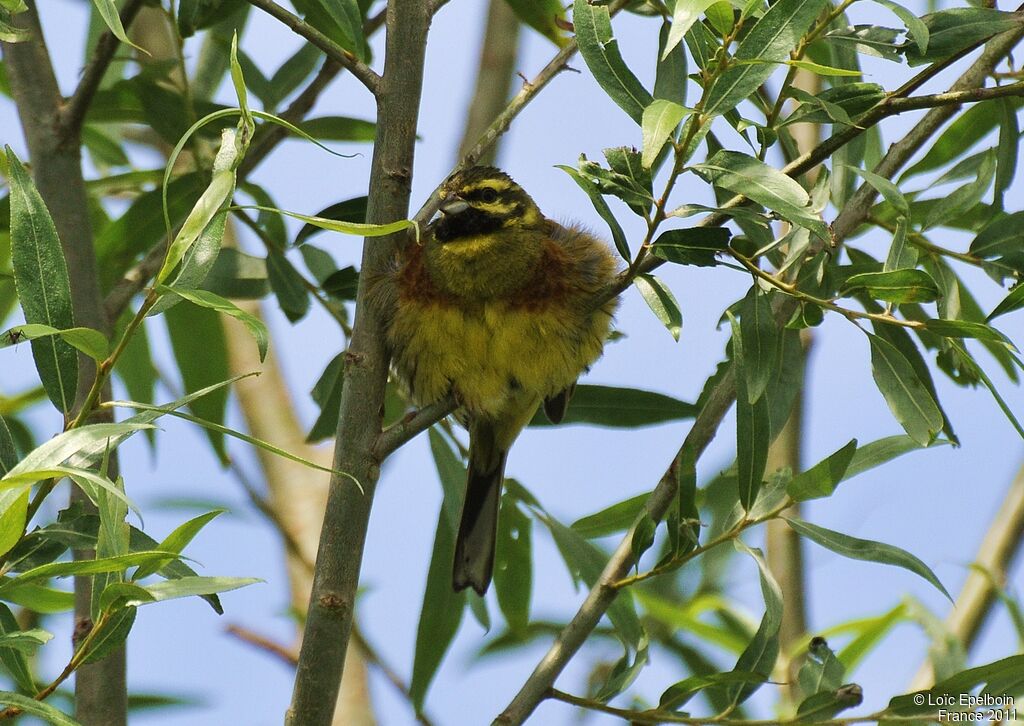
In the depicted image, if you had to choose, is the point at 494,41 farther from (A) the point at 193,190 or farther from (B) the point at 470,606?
(B) the point at 470,606

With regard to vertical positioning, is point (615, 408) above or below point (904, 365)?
above

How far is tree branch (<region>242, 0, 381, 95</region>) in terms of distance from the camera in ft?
6.35

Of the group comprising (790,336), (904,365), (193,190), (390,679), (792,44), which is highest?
(193,190)

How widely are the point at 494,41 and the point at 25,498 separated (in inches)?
122

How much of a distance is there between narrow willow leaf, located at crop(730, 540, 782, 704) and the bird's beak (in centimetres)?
130

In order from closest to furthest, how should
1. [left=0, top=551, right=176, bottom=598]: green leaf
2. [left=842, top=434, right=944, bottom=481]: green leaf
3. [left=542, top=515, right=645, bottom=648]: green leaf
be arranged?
[left=0, top=551, right=176, bottom=598]: green leaf < [left=842, top=434, right=944, bottom=481]: green leaf < [left=542, top=515, right=645, bottom=648]: green leaf

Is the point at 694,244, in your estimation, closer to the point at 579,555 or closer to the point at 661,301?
the point at 661,301

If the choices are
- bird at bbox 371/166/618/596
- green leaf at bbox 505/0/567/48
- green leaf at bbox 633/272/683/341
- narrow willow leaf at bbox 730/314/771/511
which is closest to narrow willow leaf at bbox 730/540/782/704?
narrow willow leaf at bbox 730/314/771/511

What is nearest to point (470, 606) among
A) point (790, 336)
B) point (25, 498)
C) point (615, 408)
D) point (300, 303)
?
point (615, 408)

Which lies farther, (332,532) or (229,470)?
(229,470)

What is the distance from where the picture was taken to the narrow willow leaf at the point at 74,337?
1.40m

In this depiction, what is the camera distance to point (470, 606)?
280 cm

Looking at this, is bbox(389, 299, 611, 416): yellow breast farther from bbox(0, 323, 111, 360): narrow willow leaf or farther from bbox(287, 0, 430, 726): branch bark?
bbox(0, 323, 111, 360): narrow willow leaf

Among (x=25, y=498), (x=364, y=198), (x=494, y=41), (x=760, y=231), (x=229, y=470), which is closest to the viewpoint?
(x=25, y=498)
